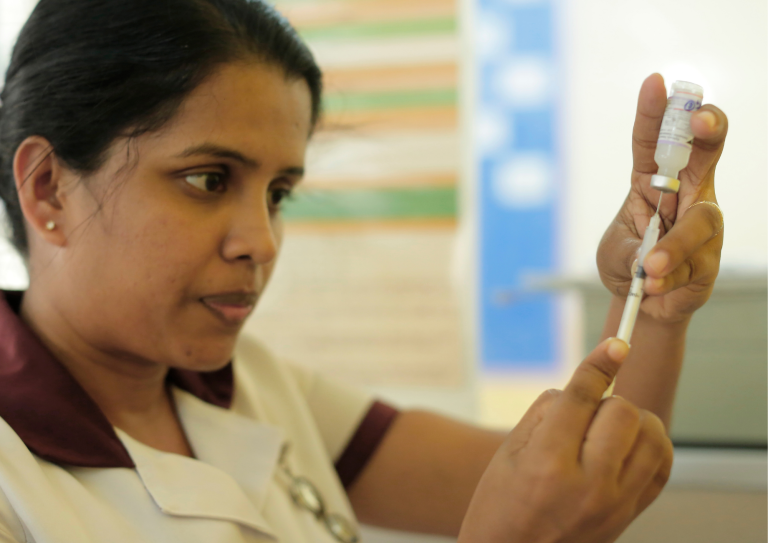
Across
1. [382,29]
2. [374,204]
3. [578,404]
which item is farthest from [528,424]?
[382,29]

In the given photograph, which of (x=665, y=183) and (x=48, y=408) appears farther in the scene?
(x=48, y=408)

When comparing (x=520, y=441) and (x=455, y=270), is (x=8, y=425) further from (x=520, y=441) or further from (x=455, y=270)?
(x=455, y=270)

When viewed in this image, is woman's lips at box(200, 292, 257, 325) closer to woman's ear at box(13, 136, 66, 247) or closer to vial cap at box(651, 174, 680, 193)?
woman's ear at box(13, 136, 66, 247)

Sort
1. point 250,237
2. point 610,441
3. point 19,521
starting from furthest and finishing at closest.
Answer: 1. point 250,237
2. point 19,521
3. point 610,441

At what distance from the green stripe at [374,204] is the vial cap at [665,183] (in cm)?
118

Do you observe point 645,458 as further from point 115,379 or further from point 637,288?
point 115,379

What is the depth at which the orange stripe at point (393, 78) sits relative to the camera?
1.63 meters

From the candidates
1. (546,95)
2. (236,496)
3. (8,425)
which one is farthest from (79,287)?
(546,95)

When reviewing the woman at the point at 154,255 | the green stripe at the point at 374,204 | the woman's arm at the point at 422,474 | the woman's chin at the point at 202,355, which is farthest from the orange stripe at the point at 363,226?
the woman's chin at the point at 202,355

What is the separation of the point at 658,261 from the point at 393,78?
4.39 ft

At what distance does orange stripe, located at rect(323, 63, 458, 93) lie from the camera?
1.63 m

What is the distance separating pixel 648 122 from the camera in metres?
0.47

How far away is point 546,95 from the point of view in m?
1.79

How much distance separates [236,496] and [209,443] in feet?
0.32
